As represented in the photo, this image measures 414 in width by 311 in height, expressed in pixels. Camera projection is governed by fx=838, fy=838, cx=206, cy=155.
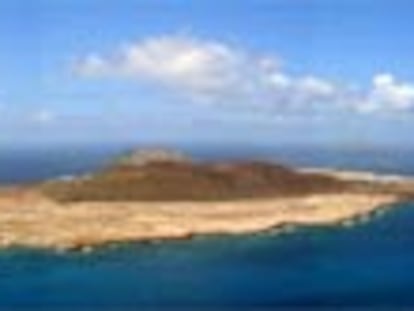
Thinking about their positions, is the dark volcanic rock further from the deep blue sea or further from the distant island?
the deep blue sea

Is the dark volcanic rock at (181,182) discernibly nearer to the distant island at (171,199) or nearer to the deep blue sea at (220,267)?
the distant island at (171,199)

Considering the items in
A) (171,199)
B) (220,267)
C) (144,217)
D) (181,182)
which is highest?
(181,182)

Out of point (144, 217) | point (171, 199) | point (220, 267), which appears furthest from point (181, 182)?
point (220, 267)

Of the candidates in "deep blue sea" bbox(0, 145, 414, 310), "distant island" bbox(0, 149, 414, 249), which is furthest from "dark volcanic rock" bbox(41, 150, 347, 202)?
"deep blue sea" bbox(0, 145, 414, 310)

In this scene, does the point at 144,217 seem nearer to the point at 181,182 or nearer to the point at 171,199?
the point at 171,199

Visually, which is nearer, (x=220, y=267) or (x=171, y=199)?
(x=220, y=267)

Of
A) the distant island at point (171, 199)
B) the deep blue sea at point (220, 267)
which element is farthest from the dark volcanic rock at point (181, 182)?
the deep blue sea at point (220, 267)

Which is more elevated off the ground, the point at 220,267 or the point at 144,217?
the point at 144,217

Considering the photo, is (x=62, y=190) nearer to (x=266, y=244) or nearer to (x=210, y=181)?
(x=210, y=181)
